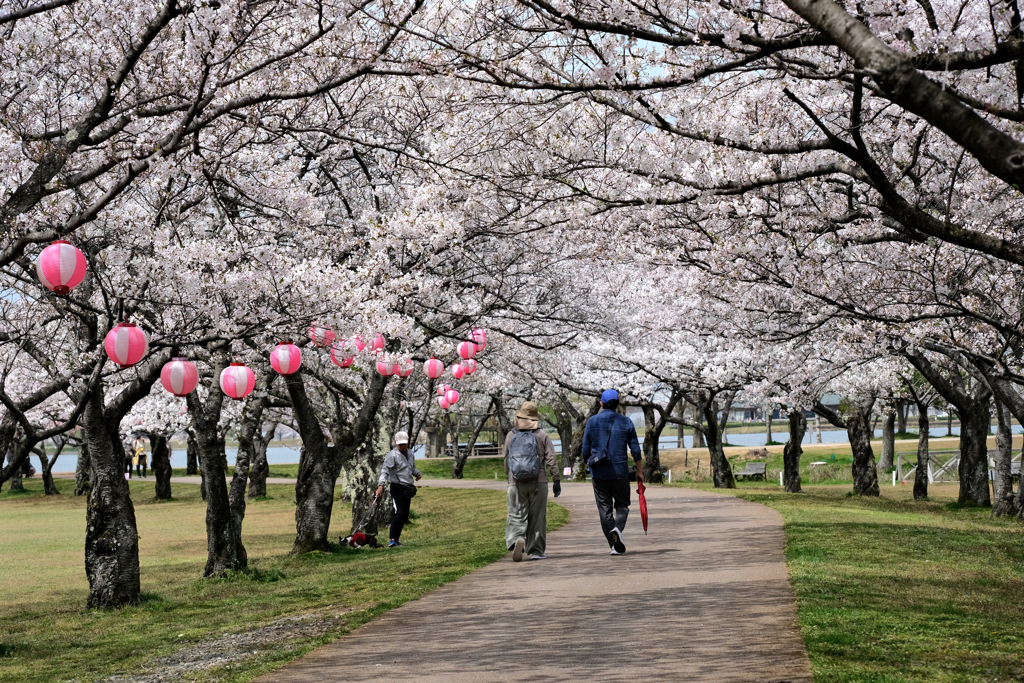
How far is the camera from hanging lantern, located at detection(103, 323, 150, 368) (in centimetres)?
799

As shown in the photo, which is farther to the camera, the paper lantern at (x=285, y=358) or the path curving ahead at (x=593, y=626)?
the paper lantern at (x=285, y=358)

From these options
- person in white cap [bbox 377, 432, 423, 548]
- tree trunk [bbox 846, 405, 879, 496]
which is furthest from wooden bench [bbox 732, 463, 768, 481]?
person in white cap [bbox 377, 432, 423, 548]

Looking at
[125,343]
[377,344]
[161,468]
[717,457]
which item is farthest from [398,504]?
[161,468]

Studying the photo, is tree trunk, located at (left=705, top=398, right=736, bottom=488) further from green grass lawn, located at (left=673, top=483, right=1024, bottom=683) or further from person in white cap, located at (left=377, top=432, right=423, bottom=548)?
person in white cap, located at (left=377, top=432, right=423, bottom=548)

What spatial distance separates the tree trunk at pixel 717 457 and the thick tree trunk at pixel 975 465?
8.77 metres

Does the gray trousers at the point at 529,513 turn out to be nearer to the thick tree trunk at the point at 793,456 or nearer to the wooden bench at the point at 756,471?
the thick tree trunk at the point at 793,456

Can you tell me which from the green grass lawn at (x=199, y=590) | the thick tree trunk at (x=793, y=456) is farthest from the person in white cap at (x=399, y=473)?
the thick tree trunk at (x=793, y=456)

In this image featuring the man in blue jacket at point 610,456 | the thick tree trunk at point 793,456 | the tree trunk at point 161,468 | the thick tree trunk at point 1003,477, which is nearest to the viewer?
the man in blue jacket at point 610,456

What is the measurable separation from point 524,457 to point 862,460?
2079 centimetres

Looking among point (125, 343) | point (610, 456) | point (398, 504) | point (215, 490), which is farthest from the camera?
point (398, 504)

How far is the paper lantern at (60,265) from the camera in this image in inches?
282

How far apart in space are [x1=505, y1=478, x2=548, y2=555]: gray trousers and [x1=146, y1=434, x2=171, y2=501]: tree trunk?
3502 cm

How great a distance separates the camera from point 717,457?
3319 cm

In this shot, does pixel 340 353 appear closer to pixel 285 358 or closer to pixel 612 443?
pixel 285 358
